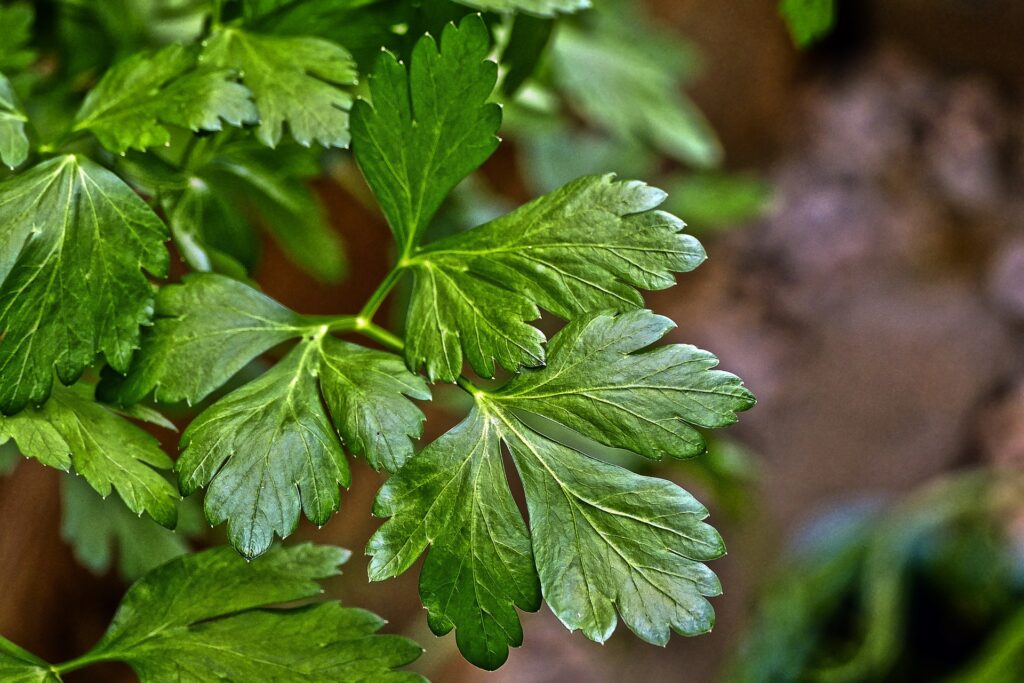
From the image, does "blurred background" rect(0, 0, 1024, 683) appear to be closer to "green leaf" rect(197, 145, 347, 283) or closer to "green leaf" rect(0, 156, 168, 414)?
"green leaf" rect(197, 145, 347, 283)

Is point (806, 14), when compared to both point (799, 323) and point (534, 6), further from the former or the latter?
point (799, 323)

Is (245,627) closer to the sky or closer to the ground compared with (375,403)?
closer to the ground

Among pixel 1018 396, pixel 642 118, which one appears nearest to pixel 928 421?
pixel 1018 396

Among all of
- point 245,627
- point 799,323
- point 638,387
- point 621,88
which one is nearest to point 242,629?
point 245,627

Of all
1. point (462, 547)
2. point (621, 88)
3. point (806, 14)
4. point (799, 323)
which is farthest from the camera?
point (799, 323)

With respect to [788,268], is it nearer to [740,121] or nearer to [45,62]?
[740,121]

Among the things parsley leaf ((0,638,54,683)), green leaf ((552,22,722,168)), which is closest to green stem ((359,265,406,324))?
parsley leaf ((0,638,54,683))

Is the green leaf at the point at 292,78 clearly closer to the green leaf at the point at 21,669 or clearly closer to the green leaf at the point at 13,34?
the green leaf at the point at 13,34
